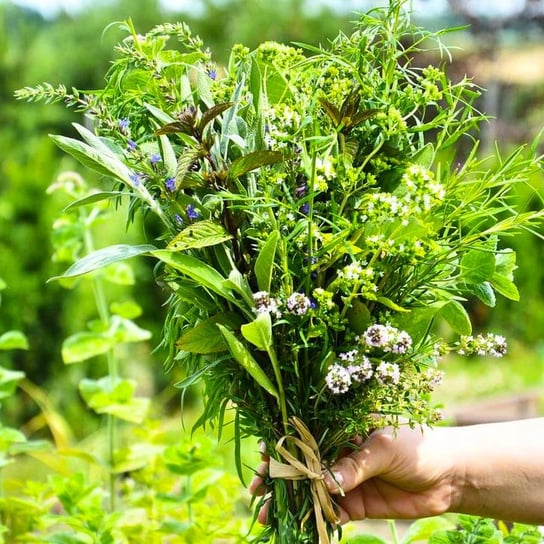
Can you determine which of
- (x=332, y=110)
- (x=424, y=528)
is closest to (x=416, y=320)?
(x=332, y=110)

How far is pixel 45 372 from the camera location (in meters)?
4.59

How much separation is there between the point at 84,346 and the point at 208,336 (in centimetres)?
98

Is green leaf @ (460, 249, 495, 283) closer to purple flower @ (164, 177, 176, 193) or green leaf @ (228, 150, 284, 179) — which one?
green leaf @ (228, 150, 284, 179)

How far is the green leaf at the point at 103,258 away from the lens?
115cm

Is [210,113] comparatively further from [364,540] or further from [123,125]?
[364,540]

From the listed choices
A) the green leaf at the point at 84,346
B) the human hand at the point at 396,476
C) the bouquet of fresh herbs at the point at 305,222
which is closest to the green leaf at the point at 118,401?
the green leaf at the point at 84,346

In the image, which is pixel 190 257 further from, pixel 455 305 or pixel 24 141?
Answer: pixel 24 141

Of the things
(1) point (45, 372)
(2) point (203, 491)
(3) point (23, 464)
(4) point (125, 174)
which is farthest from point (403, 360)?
(1) point (45, 372)

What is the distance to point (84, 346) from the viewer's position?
2111 millimetres

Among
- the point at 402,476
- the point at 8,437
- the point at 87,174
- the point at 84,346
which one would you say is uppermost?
the point at 87,174

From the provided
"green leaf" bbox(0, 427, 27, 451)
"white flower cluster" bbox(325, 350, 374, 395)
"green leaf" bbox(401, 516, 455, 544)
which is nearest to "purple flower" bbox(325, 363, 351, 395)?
"white flower cluster" bbox(325, 350, 374, 395)

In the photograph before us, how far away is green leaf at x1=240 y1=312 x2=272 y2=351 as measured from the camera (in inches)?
43.6

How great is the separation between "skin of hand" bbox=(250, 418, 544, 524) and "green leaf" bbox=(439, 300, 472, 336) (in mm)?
219

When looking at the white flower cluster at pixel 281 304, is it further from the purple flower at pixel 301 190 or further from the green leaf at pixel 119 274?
the green leaf at pixel 119 274
